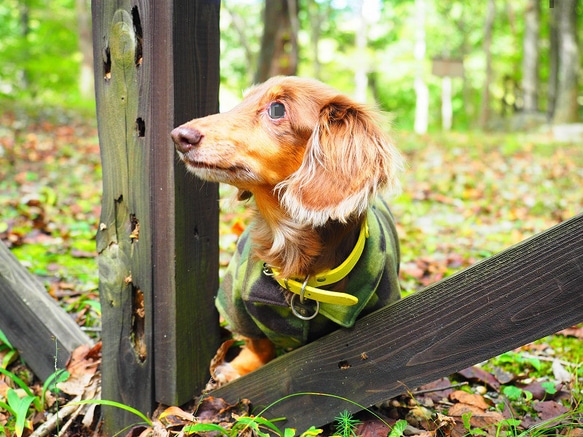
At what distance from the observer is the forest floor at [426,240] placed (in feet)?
6.17

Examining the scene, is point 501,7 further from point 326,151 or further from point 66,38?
point 326,151

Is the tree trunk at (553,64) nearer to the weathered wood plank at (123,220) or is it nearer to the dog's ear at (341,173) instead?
the dog's ear at (341,173)

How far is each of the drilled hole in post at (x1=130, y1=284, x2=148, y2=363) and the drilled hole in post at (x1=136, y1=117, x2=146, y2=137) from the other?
0.60 meters

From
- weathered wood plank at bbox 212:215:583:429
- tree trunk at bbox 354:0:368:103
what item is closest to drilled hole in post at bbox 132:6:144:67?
weathered wood plank at bbox 212:215:583:429

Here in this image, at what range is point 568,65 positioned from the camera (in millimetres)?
11625

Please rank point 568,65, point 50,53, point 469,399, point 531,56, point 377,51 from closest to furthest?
point 469,399, point 568,65, point 531,56, point 50,53, point 377,51

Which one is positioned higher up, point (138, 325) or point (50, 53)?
point (50, 53)

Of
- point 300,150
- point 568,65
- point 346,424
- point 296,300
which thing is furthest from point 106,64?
point 568,65

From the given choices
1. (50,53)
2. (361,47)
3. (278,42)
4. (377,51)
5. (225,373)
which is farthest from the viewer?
(377,51)

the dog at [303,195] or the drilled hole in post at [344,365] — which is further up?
the dog at [303,195]

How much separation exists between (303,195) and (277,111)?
361mm

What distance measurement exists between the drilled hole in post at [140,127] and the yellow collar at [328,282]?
716mm

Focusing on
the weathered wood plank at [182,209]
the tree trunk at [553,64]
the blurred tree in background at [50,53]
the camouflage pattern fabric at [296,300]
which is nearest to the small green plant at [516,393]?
the camouflage pattern fabric at [296,300]

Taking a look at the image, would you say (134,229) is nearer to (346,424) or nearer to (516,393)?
(346,424)
